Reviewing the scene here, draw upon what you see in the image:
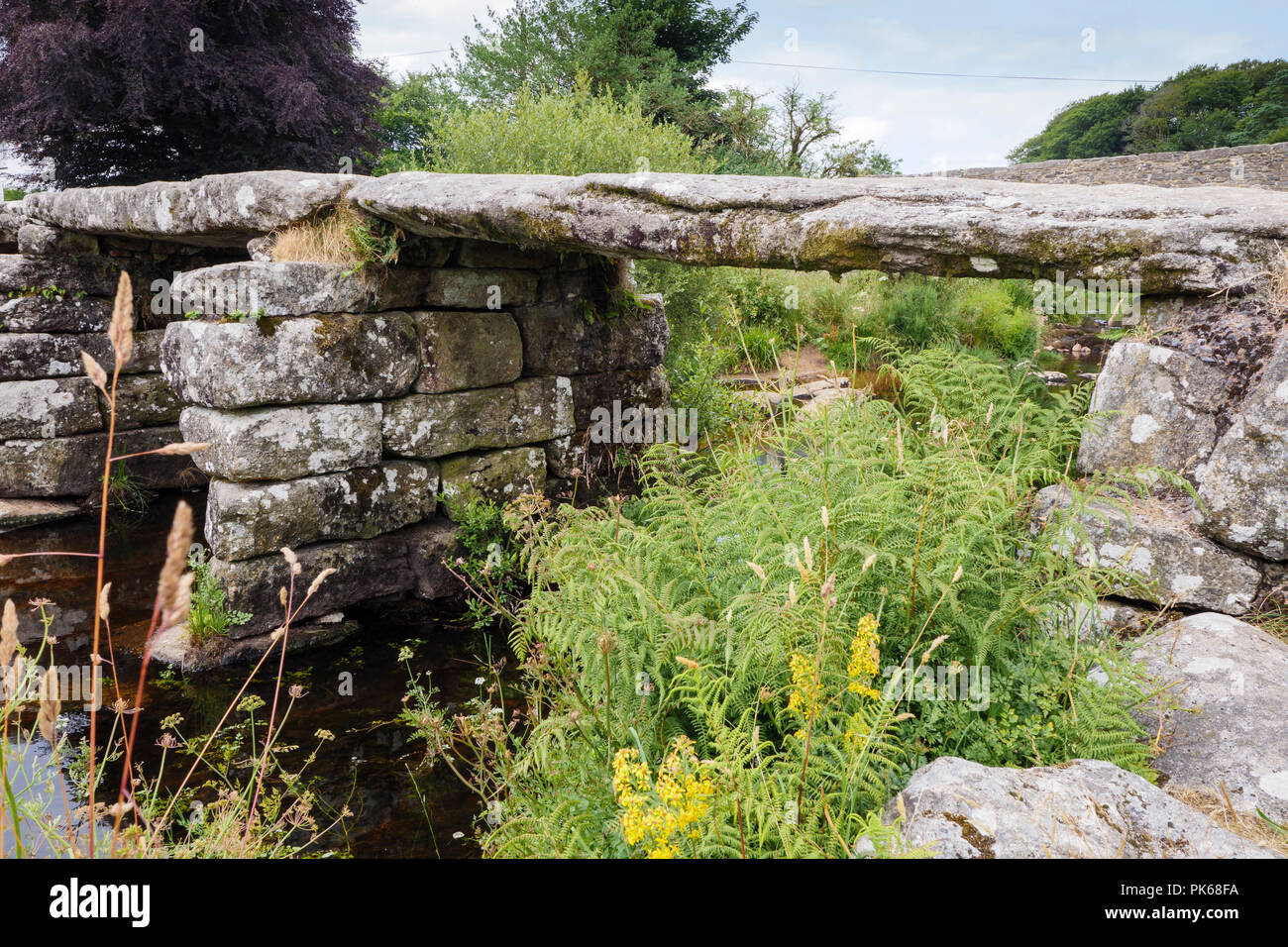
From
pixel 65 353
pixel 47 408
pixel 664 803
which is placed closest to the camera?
pixel 664 803

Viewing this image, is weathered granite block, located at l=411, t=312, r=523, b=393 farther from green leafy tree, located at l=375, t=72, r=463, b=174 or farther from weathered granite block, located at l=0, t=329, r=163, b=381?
green leafy tree, located at l=375, t=72, r=463, b=174

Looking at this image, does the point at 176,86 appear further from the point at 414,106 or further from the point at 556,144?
the point at 414,106

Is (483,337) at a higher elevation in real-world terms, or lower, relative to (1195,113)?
lower

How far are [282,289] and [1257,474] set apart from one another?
5124 mm

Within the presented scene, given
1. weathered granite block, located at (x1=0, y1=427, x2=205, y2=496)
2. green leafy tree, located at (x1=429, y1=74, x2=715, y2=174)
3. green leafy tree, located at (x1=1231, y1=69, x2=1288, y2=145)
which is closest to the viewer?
weathered granite block, located at (x1=0, y1=427, x2=205, y2=496)

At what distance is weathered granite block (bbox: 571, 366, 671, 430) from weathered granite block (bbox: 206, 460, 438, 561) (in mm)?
1340

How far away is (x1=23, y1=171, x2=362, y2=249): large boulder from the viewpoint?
5199 mm

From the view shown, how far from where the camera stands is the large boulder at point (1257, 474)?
291 centimetres

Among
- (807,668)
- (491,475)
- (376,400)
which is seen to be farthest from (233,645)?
(807,668)

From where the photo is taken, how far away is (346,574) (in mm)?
5363

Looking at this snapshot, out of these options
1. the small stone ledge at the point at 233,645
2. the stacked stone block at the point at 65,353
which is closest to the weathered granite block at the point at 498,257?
the small stone ledge at the point at 233,645

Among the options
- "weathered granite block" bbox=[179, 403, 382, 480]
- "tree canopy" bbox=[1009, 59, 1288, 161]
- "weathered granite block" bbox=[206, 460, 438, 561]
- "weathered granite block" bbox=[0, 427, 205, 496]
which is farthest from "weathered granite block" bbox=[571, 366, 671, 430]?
"tree canopy" bbox=[1009, 59, 1288, 161]

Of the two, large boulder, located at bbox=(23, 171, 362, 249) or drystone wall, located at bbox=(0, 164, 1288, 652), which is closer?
drystone wall, located at bbox=(0, 164, 1288, 652)
